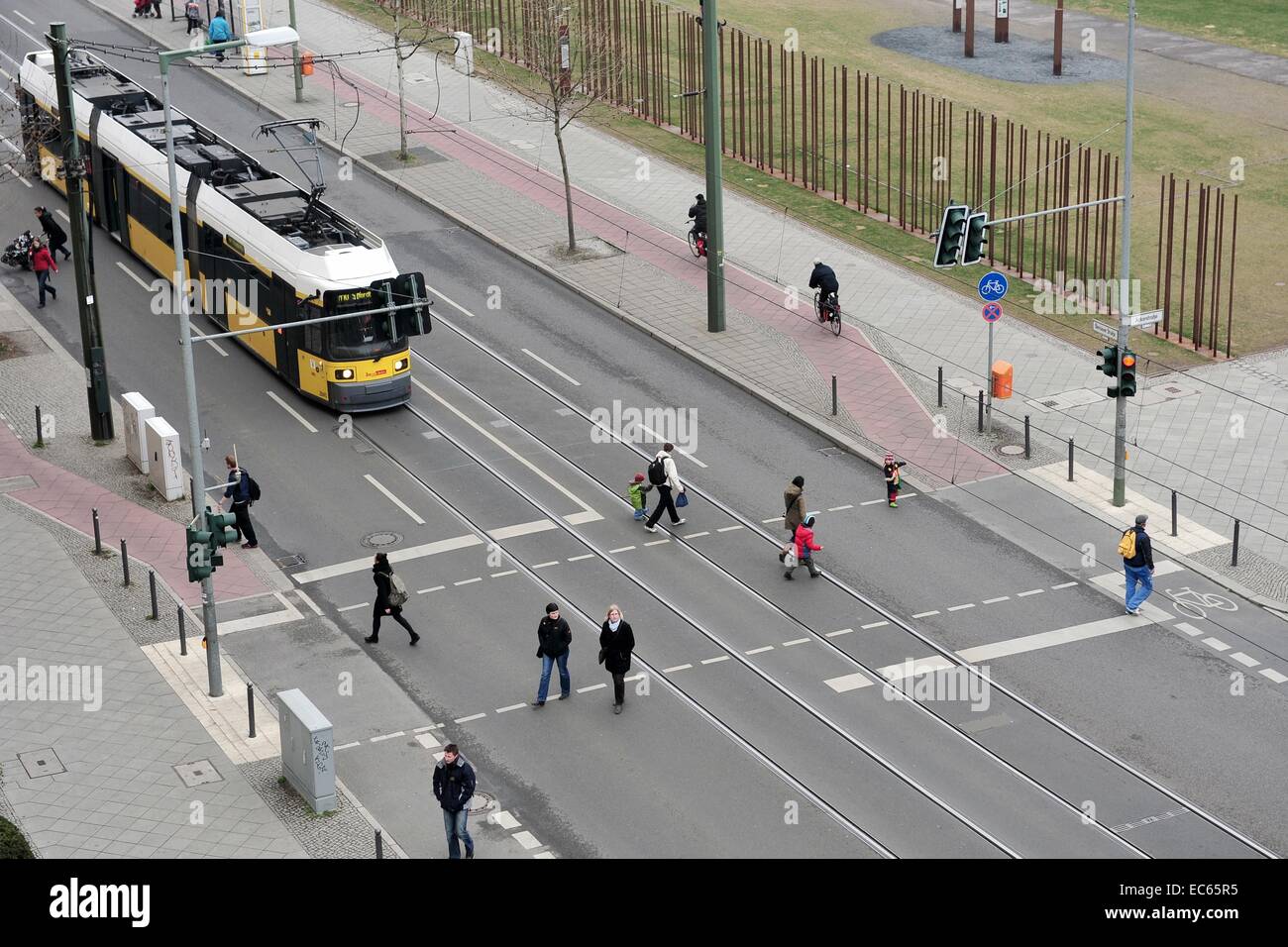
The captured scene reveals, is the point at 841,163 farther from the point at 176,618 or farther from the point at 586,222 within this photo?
the point at 176,618

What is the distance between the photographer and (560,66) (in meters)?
46.8

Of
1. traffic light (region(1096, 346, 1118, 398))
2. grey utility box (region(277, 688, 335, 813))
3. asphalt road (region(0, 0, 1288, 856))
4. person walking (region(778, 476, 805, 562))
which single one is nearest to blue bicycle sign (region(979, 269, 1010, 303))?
traffic light (region(1096, 346, 1118, 398))

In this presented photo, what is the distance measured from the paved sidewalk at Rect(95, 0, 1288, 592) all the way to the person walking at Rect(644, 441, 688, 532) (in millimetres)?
5044

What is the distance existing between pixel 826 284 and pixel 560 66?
11.1 m

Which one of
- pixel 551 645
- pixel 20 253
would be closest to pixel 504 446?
pixel 551 645

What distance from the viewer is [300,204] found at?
37.8m

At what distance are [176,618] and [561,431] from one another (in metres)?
9.34

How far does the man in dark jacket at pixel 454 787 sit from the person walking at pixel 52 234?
24803 millimetres

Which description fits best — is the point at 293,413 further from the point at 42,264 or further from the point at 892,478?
the point at 892,478

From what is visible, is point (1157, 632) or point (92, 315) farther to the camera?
point (92, 315)

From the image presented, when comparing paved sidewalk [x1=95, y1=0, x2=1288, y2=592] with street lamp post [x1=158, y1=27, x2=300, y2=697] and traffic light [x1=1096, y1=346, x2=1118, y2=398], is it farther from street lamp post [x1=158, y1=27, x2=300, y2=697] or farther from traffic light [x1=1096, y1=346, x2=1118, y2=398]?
street lamp post [x1=158, y1=27, x2=300, y2=697]

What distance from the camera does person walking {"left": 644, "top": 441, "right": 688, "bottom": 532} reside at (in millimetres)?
31188
